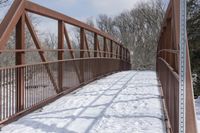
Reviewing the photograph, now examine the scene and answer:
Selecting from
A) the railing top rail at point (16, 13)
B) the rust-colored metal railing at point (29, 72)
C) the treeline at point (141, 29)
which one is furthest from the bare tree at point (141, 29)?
the railing top rail at point (16, 13)

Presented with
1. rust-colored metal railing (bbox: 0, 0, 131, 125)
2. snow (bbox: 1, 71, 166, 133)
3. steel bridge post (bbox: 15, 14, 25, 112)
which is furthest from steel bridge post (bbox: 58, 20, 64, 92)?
steel bridge post (bbox: 15, 14, 25, 112)

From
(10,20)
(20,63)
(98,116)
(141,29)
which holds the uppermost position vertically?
(141,29)

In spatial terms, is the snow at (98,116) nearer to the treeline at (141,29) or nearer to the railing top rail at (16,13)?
the railing top rail at (16,13)

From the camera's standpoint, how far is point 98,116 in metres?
5.23

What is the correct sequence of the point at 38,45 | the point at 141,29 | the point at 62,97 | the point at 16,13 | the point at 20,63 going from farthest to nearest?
the point at 141,29
the point at 62,97
the point at 38,45
the point at 20,63
the point at 16,13

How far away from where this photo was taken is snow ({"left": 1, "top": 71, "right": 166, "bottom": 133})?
455cm

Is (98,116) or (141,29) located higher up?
(141,29)

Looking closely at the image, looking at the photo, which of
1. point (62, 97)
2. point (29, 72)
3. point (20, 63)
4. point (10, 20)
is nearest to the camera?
point (10, 20)

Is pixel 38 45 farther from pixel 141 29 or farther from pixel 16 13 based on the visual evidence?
pixel 141 29

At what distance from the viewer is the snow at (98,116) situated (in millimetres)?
4555

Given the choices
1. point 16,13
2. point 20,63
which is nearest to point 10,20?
point 16,13

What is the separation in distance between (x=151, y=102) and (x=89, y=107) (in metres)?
1.10

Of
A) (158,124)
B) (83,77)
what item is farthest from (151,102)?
(83,77)

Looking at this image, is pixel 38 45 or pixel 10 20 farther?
pixel 38 45
